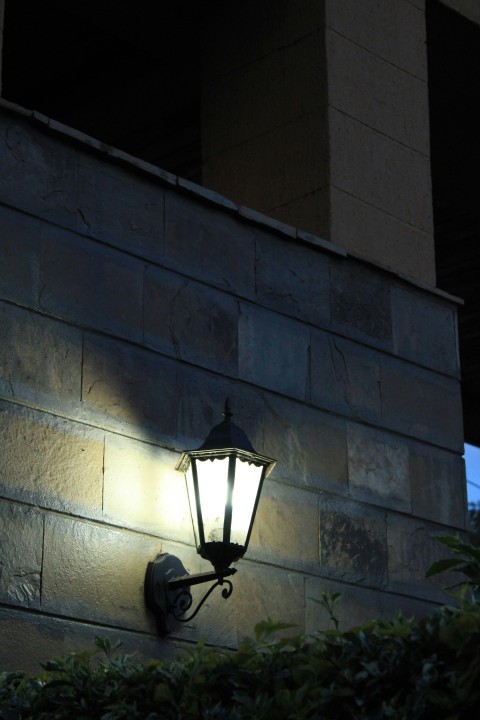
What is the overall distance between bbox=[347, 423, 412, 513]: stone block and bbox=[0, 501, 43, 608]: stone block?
5.92 feet

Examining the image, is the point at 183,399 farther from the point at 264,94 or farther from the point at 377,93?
the point at 377,93

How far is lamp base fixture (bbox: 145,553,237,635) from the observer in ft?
19.6

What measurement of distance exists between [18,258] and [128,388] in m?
0.71

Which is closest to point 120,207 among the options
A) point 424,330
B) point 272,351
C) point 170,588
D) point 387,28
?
point 272,351

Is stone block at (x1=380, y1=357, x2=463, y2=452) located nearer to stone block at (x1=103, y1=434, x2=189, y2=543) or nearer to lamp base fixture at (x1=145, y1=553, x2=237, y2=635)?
stone block at (x1=103, y1=434, x2=189, y2=543)

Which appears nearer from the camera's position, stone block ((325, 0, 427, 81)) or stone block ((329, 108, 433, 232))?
stone block ((329, 108, 433, 232))

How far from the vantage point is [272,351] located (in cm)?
686

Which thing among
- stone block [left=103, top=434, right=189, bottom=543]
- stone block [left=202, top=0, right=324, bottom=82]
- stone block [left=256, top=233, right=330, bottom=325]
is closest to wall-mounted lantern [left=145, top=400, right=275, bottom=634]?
stone block [left=103, top=434, right=189, bottom=543]

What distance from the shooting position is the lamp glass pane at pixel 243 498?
592 centimetres

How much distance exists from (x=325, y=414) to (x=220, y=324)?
0.69 metres

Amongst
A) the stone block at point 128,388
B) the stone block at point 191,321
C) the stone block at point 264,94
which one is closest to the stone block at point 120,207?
the stone block at point 191,321

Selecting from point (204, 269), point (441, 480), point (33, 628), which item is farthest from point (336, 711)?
point (441, 480)

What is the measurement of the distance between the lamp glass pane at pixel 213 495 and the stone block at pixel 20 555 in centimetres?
68

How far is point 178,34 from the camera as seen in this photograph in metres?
9.20
